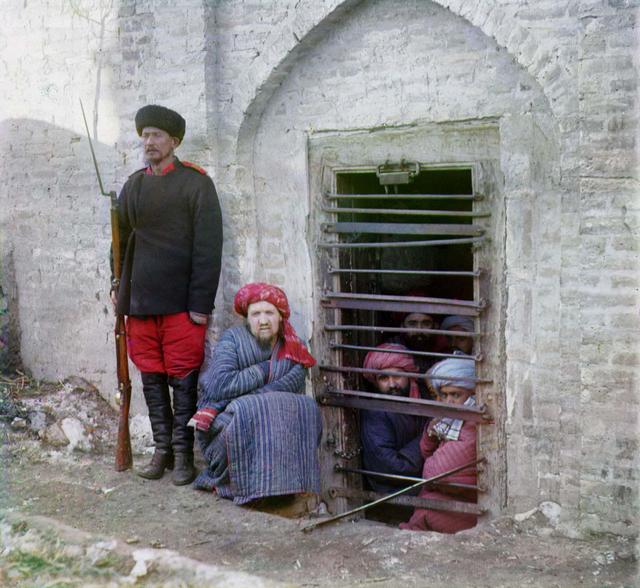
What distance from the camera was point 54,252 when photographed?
6.65 meters

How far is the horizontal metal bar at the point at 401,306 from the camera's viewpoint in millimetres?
5219

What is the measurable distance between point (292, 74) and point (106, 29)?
1.45 meters

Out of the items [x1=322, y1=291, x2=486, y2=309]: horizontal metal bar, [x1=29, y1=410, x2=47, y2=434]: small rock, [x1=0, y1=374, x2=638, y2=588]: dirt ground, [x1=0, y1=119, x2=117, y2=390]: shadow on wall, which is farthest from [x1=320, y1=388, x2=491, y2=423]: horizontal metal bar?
[x1=29, y1=410, x2=47, y2=434]: small rock

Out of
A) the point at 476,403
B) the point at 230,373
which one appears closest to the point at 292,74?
the point at 230,373

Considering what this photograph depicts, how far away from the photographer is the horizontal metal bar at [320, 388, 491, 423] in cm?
527

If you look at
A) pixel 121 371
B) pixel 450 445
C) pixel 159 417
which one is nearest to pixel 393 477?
pixel 450 445

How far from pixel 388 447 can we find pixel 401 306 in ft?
3.37

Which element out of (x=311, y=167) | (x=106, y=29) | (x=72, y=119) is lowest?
(x=311, y=167)

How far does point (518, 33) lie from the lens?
183 inches

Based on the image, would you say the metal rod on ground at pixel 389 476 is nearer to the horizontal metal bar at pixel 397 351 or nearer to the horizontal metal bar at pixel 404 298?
the horizontal metal bar at pixel 397 351

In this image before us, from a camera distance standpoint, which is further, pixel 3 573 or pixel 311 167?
pixel 311 167

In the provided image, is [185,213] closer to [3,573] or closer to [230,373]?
[230,373]

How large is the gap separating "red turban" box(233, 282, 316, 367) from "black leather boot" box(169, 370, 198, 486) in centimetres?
63

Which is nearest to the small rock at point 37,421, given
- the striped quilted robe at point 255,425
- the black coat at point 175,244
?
the black coat at point 175,244
